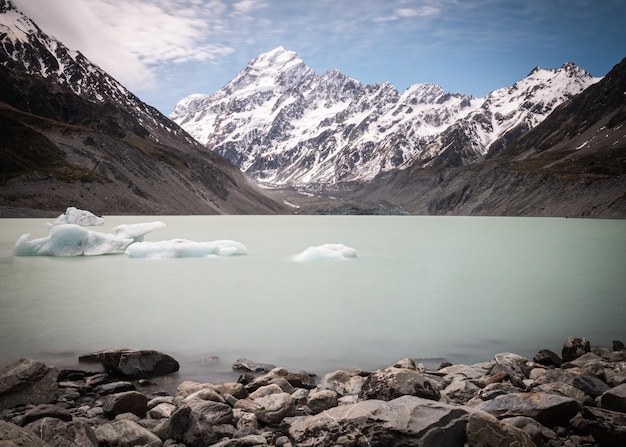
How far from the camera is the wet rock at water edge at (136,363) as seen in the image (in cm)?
988

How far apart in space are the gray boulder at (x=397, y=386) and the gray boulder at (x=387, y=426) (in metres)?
1.17

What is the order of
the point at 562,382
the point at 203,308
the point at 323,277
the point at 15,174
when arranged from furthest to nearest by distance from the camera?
1. the point at 15,174
2. the point at 323,277
3. the point at 203,308
4. the point at 562,382

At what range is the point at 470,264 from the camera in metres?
32.0

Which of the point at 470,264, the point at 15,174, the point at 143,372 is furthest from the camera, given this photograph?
the point at 15,174

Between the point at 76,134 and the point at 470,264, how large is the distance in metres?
139

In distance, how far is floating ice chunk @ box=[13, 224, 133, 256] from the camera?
31.2 metres

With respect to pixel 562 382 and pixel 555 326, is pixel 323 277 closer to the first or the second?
pixel 555 326

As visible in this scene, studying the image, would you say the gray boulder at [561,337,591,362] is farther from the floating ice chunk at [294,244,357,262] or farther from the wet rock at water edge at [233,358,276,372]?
the floating ice chunk at [294,244,357,262]

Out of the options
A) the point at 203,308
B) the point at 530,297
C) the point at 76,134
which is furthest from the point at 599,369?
the point at 76,134

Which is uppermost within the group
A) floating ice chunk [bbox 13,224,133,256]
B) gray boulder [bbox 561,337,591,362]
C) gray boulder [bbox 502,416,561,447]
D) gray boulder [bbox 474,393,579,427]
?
floating ice chunk [bbox 13,224,133,256]

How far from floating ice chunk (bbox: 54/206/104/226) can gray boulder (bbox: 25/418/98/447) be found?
4748 cm

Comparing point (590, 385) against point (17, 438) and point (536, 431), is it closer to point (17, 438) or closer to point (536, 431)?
point (536, 431)

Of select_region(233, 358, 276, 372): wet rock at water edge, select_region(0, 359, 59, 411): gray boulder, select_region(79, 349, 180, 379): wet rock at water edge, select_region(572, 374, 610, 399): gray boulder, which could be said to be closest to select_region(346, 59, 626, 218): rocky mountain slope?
select_region(572, 374, 610, 399): gray boulder

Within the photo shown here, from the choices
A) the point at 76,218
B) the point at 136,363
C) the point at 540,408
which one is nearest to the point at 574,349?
the point at 540,408
